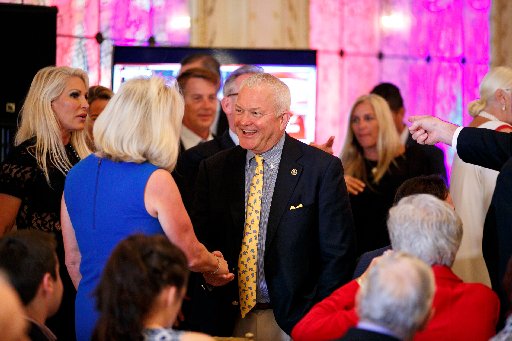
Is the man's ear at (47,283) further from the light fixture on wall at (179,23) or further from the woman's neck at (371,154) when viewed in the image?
the light fixture on wall at (179,23)

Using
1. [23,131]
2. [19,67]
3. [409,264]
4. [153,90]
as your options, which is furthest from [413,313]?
[19,67]

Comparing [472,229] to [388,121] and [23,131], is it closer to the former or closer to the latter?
[388,121]

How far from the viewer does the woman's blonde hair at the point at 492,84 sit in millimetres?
5199

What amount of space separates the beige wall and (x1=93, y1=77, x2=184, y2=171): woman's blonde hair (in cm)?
396

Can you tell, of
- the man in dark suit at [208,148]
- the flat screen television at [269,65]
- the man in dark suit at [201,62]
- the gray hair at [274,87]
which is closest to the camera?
the gray hair at [274,87]

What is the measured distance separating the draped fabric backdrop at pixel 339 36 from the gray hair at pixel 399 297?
16.4ft

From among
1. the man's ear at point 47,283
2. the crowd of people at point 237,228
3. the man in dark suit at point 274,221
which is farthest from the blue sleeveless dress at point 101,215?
the man in dark suit at point 274,221

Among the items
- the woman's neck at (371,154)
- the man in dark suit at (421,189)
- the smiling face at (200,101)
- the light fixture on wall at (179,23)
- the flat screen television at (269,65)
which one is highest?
the light fixture on wall at (179,23)

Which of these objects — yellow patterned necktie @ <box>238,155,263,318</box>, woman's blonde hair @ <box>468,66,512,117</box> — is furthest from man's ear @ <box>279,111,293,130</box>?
woman's blonde hair @ <box>468,66,512,117</box>

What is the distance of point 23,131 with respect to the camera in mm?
4613

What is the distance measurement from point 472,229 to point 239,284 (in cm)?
153

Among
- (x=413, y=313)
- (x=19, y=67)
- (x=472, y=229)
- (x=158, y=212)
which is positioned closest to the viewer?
(x=413, y=313)

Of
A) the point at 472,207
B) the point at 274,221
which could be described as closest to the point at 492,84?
the point at 472,207

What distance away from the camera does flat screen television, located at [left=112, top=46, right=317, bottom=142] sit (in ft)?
23.2
